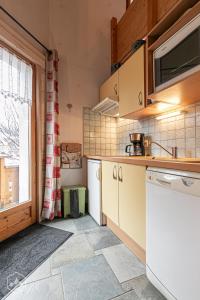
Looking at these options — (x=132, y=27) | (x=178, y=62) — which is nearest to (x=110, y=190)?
(x=178, y=62)

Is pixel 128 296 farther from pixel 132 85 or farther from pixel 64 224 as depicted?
pixel 132 85

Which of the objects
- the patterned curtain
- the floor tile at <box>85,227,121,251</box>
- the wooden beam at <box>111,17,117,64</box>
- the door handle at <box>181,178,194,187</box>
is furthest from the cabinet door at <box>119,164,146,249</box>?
the wooden beam at <box>111,17,117,64</box>

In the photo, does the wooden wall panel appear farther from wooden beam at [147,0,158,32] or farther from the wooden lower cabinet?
the wooden lower cabinet

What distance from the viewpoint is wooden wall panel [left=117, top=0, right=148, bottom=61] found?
1.77 meters

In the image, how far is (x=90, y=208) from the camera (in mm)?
2385

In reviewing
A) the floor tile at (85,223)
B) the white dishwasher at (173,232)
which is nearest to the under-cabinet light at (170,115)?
the white dishwasher at (173,232)

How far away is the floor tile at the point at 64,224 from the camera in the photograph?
2.01m

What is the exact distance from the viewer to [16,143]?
2.00 meters

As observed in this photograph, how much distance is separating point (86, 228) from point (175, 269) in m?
1.27

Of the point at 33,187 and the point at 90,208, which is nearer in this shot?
the point at 33,187

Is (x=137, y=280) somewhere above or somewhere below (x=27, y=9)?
below

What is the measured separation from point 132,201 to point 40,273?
2.88ft

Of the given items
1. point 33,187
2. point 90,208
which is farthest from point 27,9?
point 90,208

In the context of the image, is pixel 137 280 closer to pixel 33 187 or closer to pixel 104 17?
pixel 33 187
